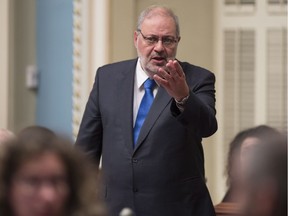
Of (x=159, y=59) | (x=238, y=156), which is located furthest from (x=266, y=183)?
(x=159, y=59)

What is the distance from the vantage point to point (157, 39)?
418cm

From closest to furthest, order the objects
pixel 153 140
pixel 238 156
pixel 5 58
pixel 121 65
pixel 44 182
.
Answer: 1. pixel 44 182
2. pixel 238 156
3. pixel 153 140
4. pixel 121 65
5. pixel 5 58

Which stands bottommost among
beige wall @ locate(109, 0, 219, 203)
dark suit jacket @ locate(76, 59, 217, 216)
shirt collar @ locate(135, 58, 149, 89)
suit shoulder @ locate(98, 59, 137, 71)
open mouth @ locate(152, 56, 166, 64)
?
dark suit jacket @ locate(76, 59, 217, 216)

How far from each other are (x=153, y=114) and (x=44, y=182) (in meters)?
1.61

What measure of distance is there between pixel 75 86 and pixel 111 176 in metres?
2.23

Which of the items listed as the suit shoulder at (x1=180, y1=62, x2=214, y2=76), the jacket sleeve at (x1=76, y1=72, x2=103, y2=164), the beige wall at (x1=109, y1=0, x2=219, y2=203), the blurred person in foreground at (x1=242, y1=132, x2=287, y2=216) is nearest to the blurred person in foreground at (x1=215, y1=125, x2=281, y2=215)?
the blurred person in foreground at (x1=242, y1=132, x2=287, y2=216)

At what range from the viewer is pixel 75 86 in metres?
6.36

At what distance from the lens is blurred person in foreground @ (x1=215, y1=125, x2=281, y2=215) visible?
7.38 ft

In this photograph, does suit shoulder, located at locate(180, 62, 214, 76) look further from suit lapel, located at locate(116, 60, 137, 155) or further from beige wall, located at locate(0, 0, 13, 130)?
beige wall, located at locate(0, 0, 13, 130)

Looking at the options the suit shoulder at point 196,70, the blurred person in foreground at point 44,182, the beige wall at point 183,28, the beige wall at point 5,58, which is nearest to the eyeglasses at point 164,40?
the suit shoulder at point 196,70

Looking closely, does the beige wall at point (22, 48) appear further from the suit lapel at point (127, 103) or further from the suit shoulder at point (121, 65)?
the suit lapel at point (127, 103)

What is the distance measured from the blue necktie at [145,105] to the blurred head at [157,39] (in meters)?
0.06

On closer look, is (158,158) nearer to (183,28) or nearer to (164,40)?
(164,40)

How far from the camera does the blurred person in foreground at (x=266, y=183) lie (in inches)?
82.7
